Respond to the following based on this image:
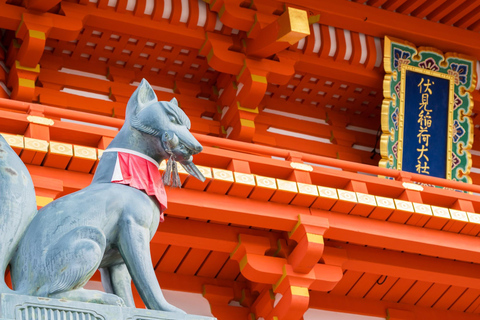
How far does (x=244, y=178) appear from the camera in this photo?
7.95 meters

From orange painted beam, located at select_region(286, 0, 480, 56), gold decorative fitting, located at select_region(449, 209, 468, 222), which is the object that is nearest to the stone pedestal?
gold decorative fitting, located at select_region(449, 209, 468, 222)

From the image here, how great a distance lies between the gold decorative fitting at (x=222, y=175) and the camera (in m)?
7.83

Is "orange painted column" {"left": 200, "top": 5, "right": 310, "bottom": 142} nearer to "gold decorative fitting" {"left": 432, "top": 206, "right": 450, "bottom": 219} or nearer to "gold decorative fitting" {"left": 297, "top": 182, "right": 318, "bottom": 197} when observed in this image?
"gold decorative fitting" {"left": 297, "top": 182, "right": 318, "bottom": 197}

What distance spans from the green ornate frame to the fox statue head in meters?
5.38

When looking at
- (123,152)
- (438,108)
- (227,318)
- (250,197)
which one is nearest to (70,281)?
(123,152)

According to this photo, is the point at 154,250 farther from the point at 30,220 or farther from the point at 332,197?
the point at 30,220

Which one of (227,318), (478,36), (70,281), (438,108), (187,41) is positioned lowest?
(227,318)

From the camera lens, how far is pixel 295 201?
818cm

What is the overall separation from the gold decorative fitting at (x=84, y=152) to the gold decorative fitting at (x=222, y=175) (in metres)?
0.94

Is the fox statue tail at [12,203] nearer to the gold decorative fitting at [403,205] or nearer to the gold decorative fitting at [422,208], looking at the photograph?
the gold decorative fitting at [403,205]

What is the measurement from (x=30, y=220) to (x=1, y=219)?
13 centimetres

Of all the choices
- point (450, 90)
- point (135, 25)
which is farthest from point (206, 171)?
Result: point (450, 90)

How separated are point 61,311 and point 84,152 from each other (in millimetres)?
3474

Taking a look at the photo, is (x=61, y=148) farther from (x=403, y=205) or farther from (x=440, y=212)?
(x=440, y=212)
